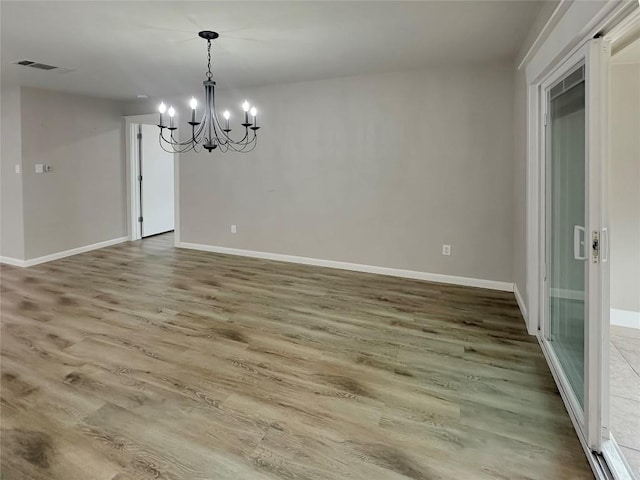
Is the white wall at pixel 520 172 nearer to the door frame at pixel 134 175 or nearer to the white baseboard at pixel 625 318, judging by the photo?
the white baseboard at pixel 625 318

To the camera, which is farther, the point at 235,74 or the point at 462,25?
the point at 235,74

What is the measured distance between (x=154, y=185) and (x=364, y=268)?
4.57 m

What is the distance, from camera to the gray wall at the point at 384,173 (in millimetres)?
4133

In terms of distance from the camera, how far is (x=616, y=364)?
267 centimetres

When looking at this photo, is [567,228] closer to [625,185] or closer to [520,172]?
[520,172]

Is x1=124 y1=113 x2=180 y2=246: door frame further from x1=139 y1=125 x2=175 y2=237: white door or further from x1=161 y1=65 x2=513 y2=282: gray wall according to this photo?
x1=161 y1=65 x2=513 y2=282: gray wall

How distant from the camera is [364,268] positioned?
4887mm

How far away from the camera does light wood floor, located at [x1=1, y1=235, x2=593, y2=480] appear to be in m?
1.75

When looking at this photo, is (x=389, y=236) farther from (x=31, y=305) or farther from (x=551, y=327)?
(x=31, y=305)

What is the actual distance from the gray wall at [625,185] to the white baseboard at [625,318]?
34mm

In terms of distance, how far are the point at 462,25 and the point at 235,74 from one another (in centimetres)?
255

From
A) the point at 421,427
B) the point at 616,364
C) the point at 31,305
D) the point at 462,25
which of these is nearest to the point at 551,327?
the point at 616,364

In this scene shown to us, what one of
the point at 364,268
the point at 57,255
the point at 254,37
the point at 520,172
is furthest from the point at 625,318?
the point at 57,255

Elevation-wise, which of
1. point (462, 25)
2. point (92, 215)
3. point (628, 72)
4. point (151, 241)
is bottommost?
point (151, 241)
